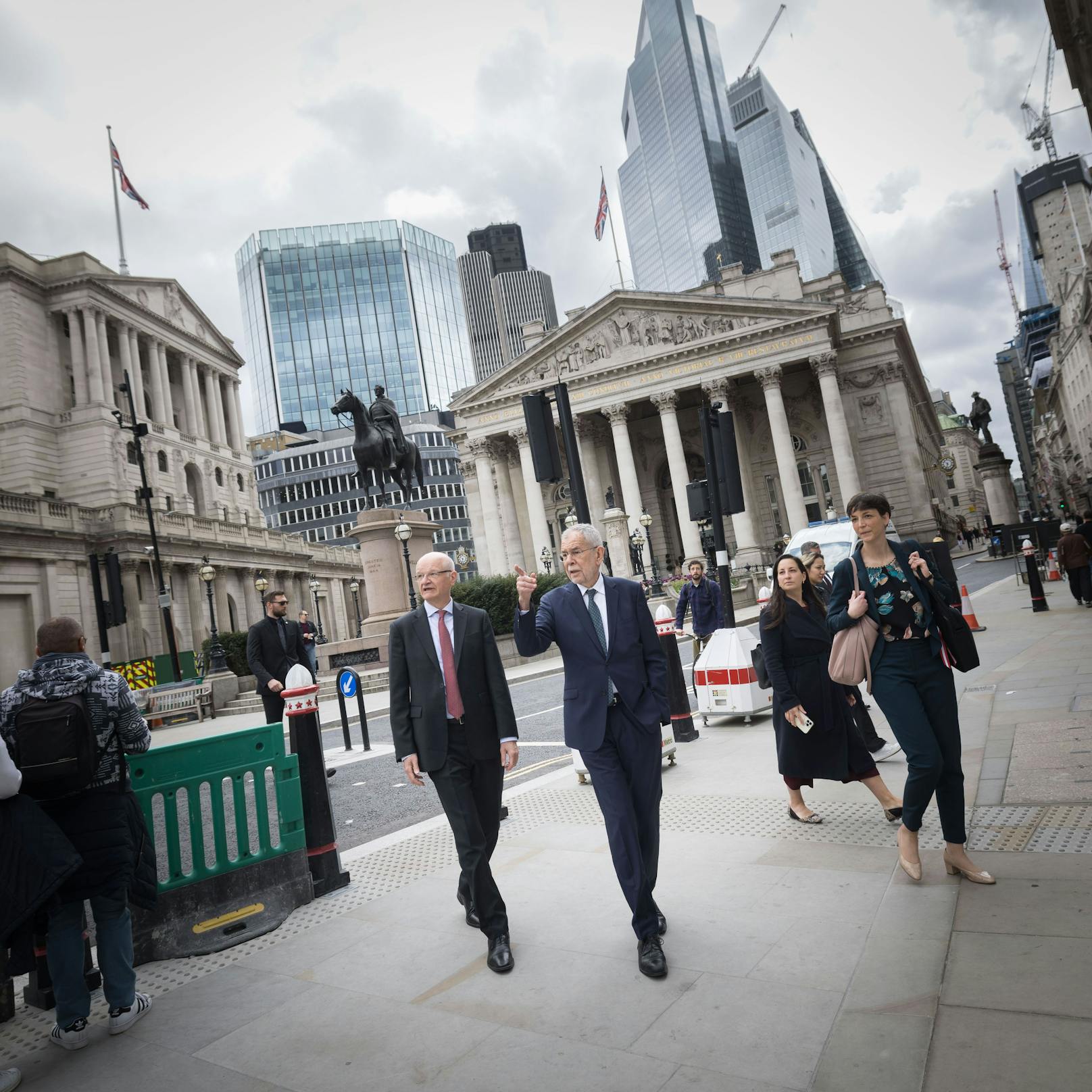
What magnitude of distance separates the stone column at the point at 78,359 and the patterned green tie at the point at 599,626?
52.9 m

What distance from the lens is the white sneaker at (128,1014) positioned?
3.60 metres

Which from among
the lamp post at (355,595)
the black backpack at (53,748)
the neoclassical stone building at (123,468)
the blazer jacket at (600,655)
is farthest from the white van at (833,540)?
the lamp post at (355,595)

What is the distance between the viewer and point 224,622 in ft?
151

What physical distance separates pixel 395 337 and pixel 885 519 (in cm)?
14528

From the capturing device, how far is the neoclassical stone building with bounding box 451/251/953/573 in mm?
47875

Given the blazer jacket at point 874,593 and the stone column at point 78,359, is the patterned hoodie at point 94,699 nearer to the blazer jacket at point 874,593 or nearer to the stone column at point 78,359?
the blazer jacket at point 874,593

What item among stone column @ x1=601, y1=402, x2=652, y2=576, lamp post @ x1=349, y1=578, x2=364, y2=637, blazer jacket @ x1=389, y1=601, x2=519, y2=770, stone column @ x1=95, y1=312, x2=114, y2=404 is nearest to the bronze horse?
blazer jacket @ x1=389, y1=601, x2=519, y2=770

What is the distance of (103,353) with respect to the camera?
4859 cm

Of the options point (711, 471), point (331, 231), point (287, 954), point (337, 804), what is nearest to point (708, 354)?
point (711, 471)

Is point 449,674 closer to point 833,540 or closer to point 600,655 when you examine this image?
point 600,655

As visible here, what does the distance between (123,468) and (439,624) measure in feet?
167

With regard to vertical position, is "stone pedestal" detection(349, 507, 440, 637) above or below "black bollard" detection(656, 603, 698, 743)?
above

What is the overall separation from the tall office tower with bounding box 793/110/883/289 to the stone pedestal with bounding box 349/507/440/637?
16215 centimetres

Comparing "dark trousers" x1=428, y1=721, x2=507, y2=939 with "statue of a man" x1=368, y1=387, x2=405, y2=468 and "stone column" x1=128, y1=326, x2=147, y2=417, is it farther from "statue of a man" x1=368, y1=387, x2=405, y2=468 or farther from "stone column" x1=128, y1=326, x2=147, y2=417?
"stone column" x1=128, y1=326, x2=147, y2=417
